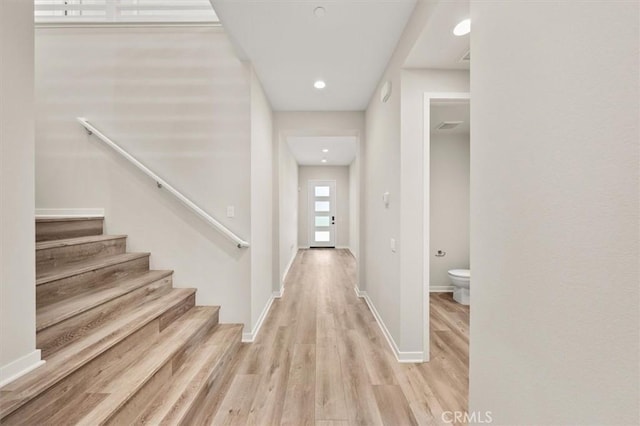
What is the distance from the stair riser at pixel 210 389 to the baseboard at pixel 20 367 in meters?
0.77

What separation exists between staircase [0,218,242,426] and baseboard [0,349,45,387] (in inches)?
1.2

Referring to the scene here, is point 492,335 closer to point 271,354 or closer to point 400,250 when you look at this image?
point 400,250

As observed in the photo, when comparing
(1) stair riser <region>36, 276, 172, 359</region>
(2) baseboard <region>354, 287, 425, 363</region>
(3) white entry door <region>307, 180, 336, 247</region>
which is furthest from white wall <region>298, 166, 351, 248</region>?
(1) stair riser <region>36, 276, 172, 359</region>

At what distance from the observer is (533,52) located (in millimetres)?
812

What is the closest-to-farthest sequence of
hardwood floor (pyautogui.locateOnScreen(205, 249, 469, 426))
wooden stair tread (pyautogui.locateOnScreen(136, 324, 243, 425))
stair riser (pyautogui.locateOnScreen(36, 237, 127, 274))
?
wooden stair tread (pyautogui.locateOnScreen(136, 324, 243, 425))
hardwood floor (pyautogui.locateOnScreen(205, 249, 469, 426))
stair riser (pyautogui.locateOnScreen(36, 237, 127, 274))

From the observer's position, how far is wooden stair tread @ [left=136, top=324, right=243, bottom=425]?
1446mm

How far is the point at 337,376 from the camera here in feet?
6.72

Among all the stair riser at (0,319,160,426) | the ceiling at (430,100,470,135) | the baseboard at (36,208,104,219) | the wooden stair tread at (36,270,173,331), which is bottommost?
the stair riser at (0,319,160,426)

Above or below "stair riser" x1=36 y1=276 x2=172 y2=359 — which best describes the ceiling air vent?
above

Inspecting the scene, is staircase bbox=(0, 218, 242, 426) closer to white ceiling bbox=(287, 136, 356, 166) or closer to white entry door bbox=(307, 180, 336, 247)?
white ceiling bbox=(287, 136, 356, 166)

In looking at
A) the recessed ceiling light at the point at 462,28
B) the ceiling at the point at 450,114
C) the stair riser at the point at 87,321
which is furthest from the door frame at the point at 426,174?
the stair riser at the point at 87,321

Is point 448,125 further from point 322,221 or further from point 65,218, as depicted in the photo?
point 322,221

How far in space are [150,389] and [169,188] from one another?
165cm

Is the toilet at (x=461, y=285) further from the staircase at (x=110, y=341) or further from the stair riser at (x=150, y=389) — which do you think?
the stair riser at (x=150, y=389)
